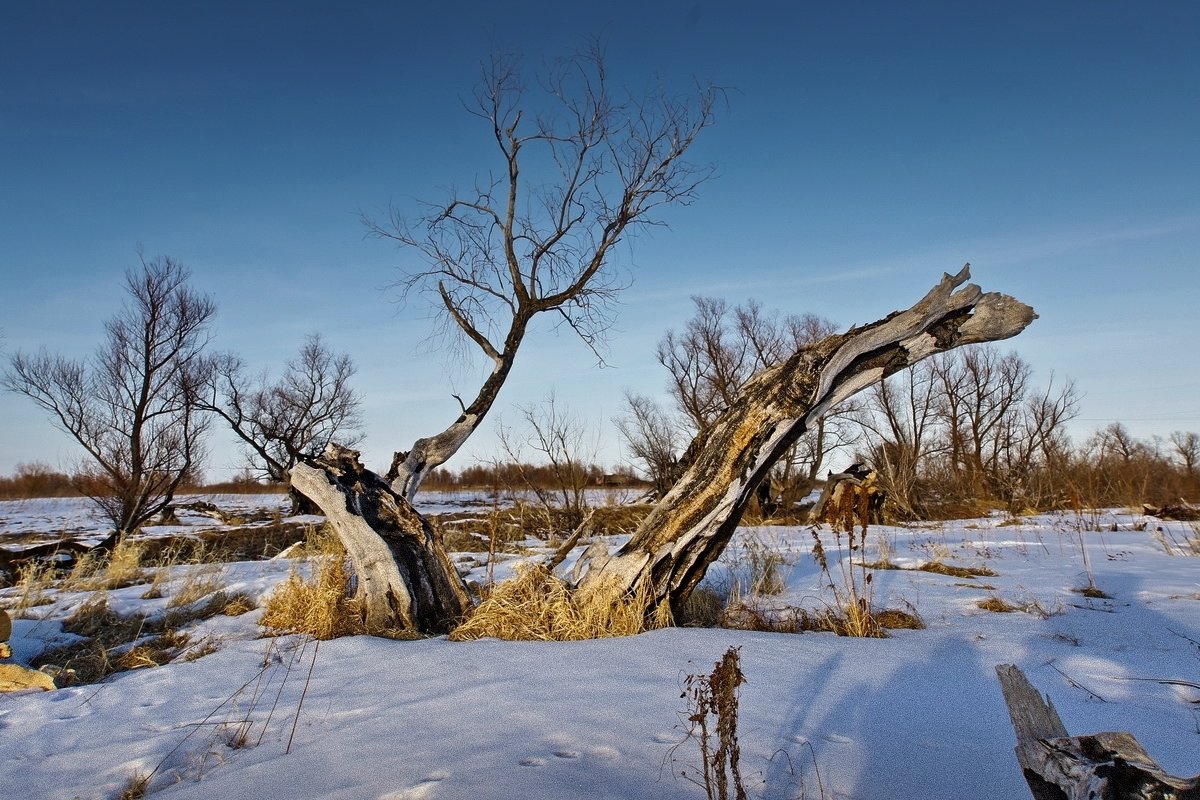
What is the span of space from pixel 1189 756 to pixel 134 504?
15.8 meters

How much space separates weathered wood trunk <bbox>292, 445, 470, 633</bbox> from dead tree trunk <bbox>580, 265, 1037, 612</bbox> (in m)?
1.01

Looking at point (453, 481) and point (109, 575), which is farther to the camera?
point (453, 481)

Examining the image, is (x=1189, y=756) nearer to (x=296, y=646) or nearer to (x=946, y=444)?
(x=296, y=646)

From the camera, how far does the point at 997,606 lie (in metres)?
4.16

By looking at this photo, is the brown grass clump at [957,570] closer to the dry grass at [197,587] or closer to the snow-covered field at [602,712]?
the snow-covered field at [602,712]

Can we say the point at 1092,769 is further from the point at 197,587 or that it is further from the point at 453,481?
the point at 453,481

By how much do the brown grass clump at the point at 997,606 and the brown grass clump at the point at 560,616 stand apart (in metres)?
2.07

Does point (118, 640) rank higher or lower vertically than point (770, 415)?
lower

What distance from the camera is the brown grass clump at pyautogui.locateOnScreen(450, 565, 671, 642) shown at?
382 cm

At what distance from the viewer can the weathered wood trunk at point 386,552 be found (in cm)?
423

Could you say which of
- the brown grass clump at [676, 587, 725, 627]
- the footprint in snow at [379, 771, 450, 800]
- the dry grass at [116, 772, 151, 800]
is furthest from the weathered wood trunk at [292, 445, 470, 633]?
the footprint in snow at [379, 771, 450, 800]

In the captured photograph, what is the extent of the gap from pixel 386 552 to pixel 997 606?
3897mm

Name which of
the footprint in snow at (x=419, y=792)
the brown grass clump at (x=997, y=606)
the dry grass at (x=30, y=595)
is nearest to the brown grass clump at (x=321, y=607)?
the dry grass at (x=30, y=595)

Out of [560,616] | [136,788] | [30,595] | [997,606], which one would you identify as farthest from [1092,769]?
[30,595]
